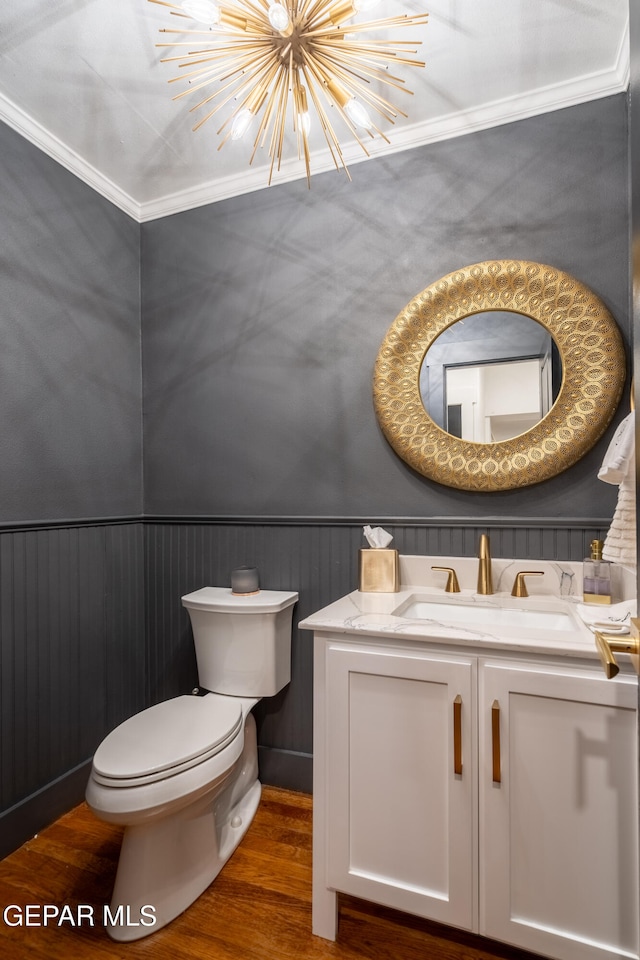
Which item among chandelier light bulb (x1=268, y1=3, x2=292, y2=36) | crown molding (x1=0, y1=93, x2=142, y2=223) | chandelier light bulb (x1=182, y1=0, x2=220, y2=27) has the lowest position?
chandelier light bulb (x1=268, y1=3, x2=292, y2=36)

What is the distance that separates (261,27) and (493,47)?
783mm

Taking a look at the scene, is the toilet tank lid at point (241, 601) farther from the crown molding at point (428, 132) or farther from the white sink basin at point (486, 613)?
the crown molding at point (428, 132)

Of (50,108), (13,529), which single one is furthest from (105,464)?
(50,108)

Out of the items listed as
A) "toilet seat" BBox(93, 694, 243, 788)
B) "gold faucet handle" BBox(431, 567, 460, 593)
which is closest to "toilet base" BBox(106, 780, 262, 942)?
"toilet seat" BBox(93, 694, 243, 788)

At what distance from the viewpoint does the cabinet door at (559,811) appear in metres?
1.10

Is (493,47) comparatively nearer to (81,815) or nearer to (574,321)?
(574,321)

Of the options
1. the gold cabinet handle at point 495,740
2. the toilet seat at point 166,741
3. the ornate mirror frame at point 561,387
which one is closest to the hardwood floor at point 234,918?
the toilet seat at point 166,741

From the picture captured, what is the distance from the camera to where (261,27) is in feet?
3.96

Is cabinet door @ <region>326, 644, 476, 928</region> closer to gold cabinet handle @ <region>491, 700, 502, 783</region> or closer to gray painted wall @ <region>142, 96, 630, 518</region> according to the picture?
gold cabinet handle @ <region>491, 700, 502, 783</region>

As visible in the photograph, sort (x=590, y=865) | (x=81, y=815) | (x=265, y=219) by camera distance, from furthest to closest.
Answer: (x=265, y=219) < (x=81, y=815) < (x=590, y=865)

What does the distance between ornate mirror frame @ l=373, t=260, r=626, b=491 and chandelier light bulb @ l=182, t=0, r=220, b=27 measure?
0.97 metres

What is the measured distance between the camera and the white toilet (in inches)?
52.5

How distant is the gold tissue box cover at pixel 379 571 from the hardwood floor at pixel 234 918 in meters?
0.86

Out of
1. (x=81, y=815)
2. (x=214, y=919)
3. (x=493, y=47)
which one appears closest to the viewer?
(x=214, y=919)
